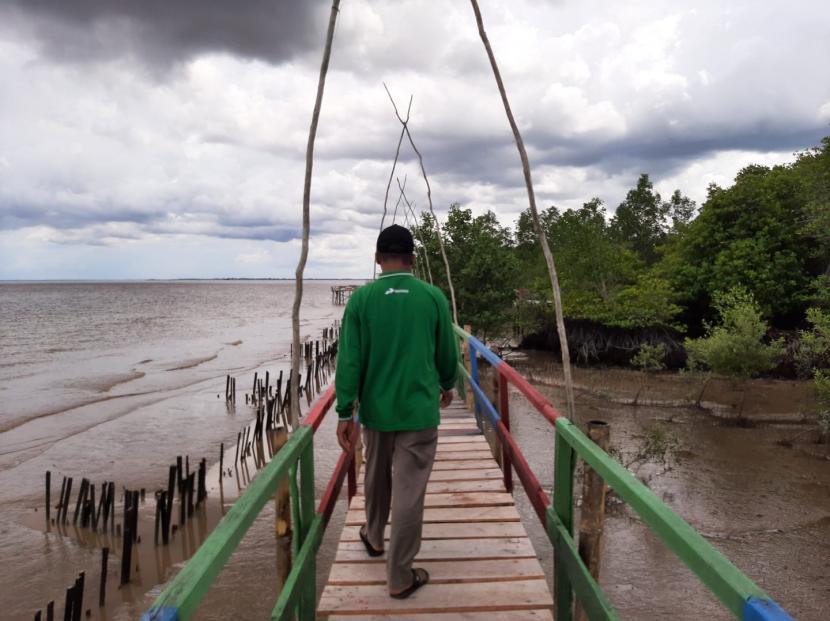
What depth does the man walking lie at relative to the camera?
262cm

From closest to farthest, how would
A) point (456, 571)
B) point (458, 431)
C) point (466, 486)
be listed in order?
point (456, 571)
point (466, 486)
point (458, 431)

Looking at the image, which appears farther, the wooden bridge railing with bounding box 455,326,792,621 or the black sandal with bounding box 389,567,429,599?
the black sandal with bounding box 389,567,429,599

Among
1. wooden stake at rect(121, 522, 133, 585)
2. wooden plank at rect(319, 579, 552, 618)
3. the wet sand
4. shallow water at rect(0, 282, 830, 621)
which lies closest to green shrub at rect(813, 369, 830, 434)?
the wet sand

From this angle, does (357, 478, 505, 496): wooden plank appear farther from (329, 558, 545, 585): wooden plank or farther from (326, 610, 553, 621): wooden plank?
(326, 610, 553, 621): wooden plank

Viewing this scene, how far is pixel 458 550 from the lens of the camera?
126 inches

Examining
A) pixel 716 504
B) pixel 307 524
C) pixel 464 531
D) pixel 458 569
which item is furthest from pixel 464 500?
pixel 716 504

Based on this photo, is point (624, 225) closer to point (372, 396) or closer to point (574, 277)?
point (574, 277)

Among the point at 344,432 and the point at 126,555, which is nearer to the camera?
the point at 344,432

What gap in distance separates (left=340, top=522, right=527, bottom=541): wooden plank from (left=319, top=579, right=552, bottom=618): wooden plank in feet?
1.78

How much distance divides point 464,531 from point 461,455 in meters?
1.65

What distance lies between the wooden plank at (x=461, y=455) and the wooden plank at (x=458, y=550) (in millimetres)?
1660

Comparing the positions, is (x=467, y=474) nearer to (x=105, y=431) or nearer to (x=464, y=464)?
(x=464, y=464)

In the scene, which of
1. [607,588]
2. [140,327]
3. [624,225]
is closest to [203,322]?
[140,327]

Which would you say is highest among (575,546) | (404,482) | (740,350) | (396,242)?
(396,242)
